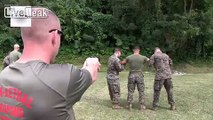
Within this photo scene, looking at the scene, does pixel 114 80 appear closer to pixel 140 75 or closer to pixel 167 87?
pixel 140 75

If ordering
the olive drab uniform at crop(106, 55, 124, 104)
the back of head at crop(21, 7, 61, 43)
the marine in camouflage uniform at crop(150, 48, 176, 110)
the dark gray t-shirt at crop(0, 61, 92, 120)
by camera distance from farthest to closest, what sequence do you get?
the olive drab uniform at crop(106, 55, 124, 104), the marine in camouflage uniform at crop(150, 48, 176, 110), the back of head at crop(21, 7, 61, 43), the dark gray t-shirt at crop(0, 61, 92, 120)

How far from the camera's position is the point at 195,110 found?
1148cm

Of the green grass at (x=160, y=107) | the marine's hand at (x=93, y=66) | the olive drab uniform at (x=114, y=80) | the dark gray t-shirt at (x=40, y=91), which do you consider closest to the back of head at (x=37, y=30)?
the dark gray t-shirt at (x=40, y=91)

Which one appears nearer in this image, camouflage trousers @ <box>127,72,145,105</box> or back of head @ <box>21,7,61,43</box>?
back of head @ <box>21,7,61,43</box>

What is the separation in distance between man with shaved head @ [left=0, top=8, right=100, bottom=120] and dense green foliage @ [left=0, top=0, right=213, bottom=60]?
20501 mm

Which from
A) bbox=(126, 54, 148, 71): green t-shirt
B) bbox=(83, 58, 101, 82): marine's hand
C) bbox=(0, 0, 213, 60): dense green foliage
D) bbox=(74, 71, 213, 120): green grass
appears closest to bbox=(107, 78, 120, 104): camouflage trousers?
bbox=(74, 71, 213, 120): green grass

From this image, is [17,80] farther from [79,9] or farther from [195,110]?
[79,9]

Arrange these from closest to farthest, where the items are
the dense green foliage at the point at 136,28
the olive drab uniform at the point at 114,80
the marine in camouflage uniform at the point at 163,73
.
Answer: the marine in camouflage uniform at the point at 163,73, the olive drab uniform at the point at 114,80, the dense green foliage at the point at 136,28

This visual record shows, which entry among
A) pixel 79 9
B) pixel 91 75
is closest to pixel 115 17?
pixel 79 9

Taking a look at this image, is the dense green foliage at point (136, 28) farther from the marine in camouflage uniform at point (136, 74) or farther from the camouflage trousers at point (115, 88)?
the camouflage trousers at point (115, 88)

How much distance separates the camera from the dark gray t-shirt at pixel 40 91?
6.75 feet

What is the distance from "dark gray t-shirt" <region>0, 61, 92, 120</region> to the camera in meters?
2.06

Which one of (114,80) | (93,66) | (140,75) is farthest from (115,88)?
(93,66)

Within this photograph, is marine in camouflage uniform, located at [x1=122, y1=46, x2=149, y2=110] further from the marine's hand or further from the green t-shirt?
the marine's hand
